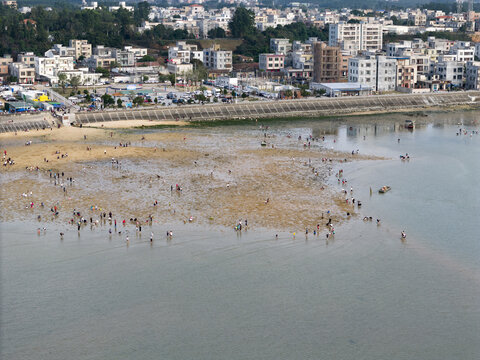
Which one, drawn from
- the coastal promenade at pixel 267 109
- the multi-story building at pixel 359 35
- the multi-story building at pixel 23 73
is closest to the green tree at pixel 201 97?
the coastal promenade at pixel 267 109

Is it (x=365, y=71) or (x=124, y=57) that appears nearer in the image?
(x=365, y=71)

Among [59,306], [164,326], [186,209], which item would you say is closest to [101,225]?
[186,209]

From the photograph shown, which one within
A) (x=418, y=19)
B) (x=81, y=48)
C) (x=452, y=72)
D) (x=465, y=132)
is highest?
(x=418, y=19)

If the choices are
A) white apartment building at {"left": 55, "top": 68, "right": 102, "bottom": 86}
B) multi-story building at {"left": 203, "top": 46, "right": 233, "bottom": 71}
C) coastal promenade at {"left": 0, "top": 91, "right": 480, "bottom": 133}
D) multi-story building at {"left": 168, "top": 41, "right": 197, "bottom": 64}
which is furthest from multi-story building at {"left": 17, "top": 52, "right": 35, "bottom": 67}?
coastal promenade at {"left": 0, "top": 91, "right": 480, "bottom": 133}

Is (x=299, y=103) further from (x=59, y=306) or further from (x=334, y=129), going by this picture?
(x=59, y=306)

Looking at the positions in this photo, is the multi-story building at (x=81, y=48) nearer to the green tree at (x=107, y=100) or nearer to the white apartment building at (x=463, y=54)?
the green tree at (x=107, y=100)

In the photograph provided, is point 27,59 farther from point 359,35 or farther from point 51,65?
point 359,35

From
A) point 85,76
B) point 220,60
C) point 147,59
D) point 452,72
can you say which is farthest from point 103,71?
point 452,72
